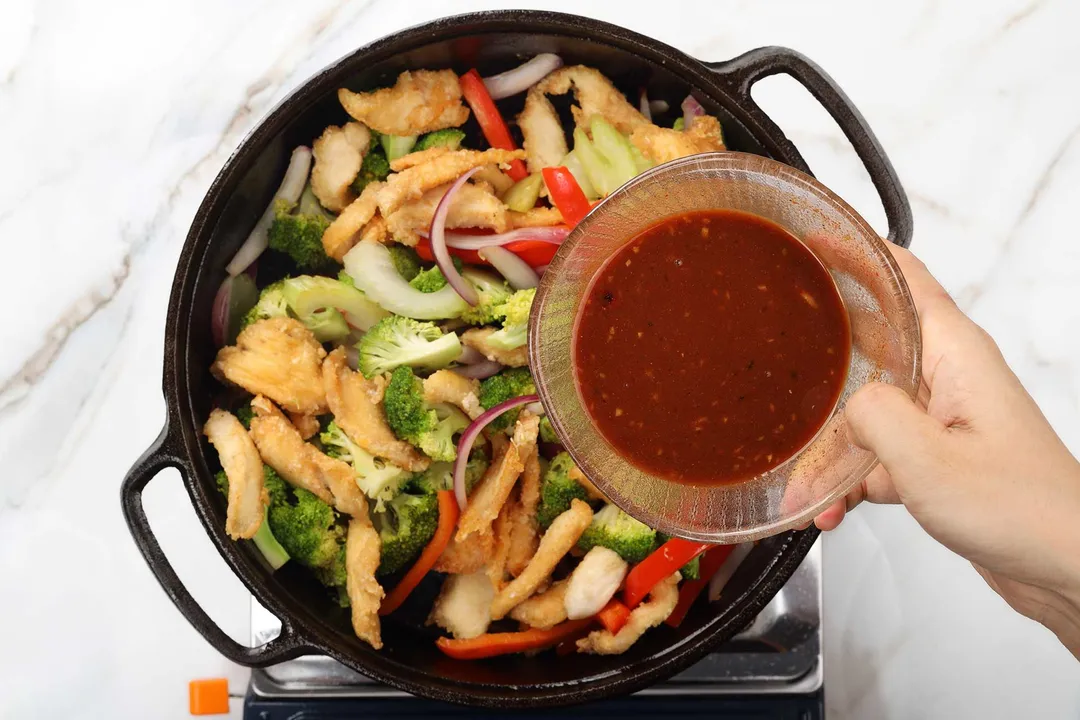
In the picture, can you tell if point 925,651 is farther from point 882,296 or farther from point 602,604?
point 882,296

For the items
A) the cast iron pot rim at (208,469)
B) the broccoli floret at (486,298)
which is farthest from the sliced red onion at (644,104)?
the broccoli floret at (486,298)

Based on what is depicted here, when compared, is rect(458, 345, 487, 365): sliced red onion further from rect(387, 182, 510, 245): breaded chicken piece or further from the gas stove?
the gas stove

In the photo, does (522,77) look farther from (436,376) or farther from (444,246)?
(436,376)

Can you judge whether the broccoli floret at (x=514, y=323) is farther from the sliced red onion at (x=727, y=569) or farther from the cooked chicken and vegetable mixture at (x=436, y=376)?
the sliced red onion at (x=727, y=569)

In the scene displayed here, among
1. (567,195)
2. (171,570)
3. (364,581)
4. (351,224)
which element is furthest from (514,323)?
(171,570)

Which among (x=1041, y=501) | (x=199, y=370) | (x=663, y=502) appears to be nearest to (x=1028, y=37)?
(x=1041, y=501)

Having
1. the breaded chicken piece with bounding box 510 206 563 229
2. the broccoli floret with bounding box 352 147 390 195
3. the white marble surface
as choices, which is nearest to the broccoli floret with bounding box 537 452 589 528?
the breaded chicken piece with bounding box 510 206 563 229
